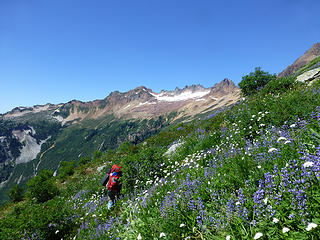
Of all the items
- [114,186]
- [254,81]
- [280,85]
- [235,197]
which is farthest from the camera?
[254,81]

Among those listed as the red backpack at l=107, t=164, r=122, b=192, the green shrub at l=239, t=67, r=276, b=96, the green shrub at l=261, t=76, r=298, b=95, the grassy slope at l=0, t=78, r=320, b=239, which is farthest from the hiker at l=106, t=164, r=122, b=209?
the green shrub at l=239, t=67, r=276, b=96

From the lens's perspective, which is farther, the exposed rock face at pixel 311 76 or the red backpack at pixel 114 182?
the exposed rock face at pixel 311 76

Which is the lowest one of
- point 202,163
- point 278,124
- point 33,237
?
point 33,237

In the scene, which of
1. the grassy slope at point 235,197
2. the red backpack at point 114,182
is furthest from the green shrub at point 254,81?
the red backpack at point 114,182

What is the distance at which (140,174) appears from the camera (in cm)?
751

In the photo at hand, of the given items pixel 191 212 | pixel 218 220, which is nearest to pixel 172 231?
pixel 191 212

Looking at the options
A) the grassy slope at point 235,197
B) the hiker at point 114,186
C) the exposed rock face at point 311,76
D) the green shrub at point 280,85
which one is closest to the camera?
the grassy slope at point 235,197

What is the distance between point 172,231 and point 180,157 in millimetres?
5795

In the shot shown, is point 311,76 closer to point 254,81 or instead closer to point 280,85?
point 280,85

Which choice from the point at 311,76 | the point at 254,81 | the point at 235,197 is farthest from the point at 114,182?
the point at 254,81

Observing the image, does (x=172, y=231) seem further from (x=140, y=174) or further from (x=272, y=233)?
(x=140, y=174)

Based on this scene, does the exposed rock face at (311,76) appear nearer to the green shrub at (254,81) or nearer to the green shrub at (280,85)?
the green shrub at (280,85)

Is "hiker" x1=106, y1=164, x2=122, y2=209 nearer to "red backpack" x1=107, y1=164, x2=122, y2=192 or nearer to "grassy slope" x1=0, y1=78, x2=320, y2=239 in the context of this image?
"red backpack" x1=107, y1=164, x2=122, y2=192

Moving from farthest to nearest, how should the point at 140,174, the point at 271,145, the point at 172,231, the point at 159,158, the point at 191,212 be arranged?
the point at 159,158, the point at 140,174, the point at 271,145, the point at 191,212, the point at 172,231
